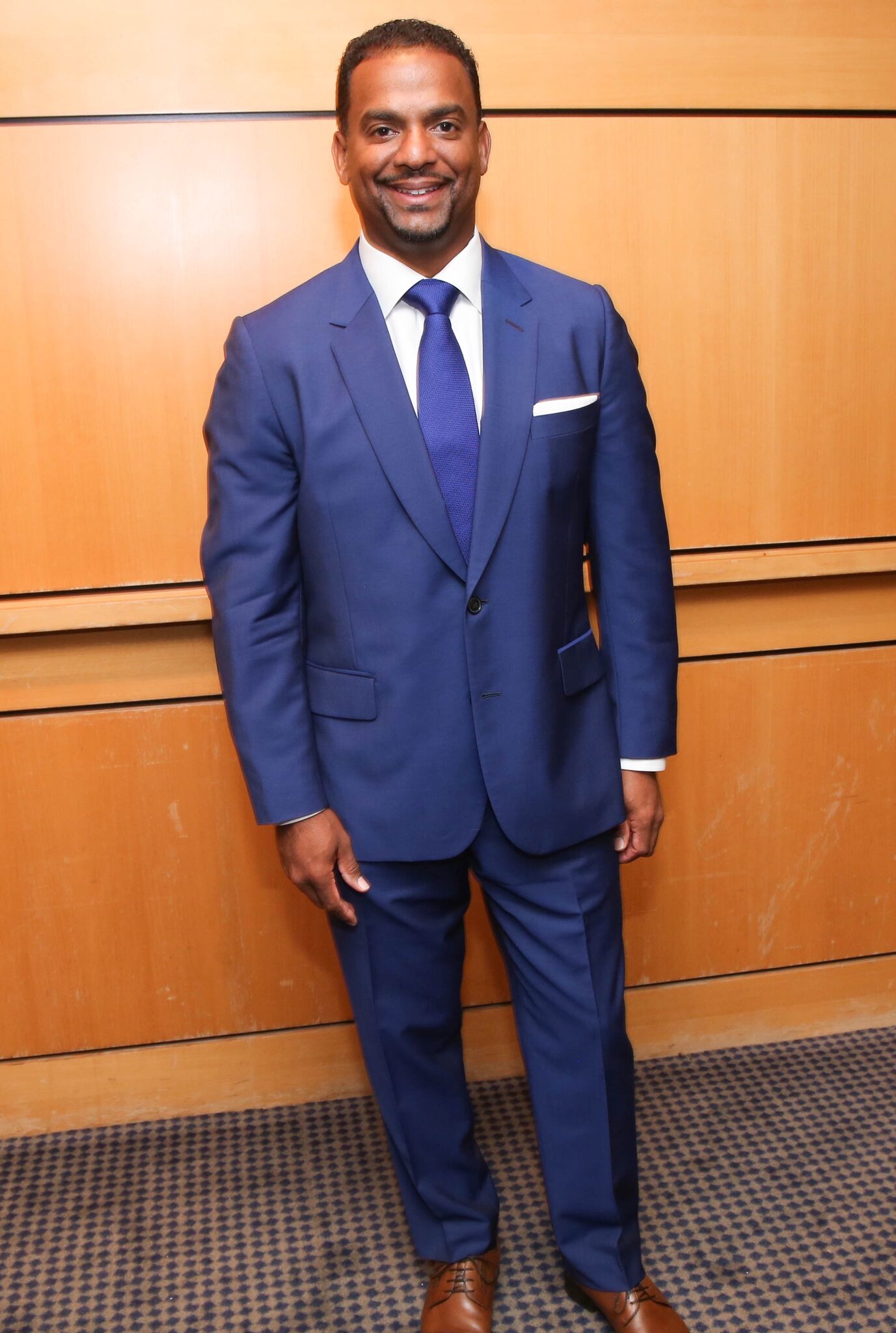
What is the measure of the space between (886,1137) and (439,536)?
1.41 m

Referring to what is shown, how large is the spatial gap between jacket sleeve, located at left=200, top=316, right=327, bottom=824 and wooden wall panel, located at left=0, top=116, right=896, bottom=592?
0.52 m

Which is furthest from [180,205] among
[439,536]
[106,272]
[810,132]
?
[810,132]

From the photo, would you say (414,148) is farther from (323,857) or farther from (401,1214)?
(401,1214)

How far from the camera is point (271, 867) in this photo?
7.21 feet

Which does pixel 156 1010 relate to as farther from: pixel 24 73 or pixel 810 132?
pixel 810 132

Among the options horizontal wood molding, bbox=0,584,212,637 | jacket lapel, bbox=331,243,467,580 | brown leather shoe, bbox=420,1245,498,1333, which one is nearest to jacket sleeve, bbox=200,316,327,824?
jacket lapel, bbox=331,243,467,580

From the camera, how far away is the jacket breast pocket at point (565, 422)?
1.50m

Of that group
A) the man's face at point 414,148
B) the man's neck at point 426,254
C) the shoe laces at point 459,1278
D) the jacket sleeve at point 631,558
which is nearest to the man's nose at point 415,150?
the man's face at point 414,148

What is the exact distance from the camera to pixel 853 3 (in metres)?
2.04

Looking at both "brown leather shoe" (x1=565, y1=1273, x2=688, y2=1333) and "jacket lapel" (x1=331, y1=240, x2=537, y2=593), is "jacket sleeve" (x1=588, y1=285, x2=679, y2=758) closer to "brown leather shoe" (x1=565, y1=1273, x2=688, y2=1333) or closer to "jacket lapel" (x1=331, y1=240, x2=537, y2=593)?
"jacket lapel" (x1=331, y1=240, x2=537, y2=593)

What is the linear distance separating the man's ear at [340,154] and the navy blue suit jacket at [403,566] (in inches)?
4.8

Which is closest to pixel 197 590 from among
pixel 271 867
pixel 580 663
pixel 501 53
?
pixel 271 867

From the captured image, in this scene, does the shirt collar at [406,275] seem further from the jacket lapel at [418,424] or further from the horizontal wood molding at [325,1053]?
the horizontal wood molding at [325,1053]

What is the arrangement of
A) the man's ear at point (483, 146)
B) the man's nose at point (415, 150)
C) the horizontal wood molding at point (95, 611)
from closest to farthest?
the man's nose at point (415, 150) → the man's ear at point (483, 146) → the horizontal wood molding at point (95, 611)
